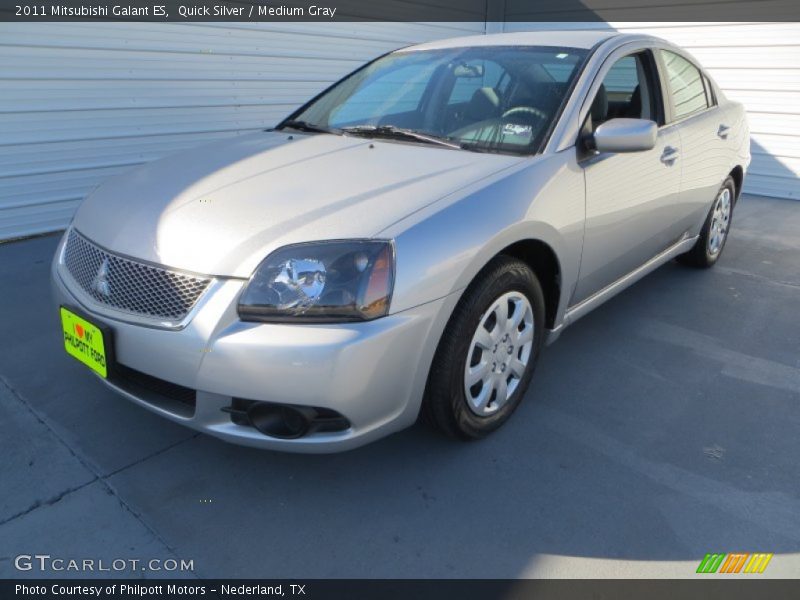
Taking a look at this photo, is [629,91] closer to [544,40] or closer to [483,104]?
[544,40]

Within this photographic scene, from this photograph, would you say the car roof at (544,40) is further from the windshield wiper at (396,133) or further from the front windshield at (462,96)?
the windshield wiper at (396,133)

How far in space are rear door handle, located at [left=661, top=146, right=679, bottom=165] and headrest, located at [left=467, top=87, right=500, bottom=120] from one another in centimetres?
96

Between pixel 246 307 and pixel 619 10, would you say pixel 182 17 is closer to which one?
pixel 246 307

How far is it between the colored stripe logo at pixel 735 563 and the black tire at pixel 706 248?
102 inches

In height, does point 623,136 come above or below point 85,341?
above

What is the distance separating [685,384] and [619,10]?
260 inches

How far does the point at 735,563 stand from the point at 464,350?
1040 millimetres

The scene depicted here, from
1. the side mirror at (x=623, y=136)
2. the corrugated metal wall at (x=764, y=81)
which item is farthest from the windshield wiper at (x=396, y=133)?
the corrugated metal wall at (x=764, y=81)

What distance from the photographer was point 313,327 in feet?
5.86

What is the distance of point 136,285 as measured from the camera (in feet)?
6.45

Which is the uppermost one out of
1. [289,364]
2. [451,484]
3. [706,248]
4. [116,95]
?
[116,95]

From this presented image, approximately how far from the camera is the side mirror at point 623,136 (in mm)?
2467

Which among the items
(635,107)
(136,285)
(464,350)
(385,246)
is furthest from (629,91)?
(136,285)

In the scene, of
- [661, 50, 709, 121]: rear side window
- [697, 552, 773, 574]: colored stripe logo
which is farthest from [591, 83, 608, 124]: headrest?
[697, 552, 773, 574]: colored stripe logo
